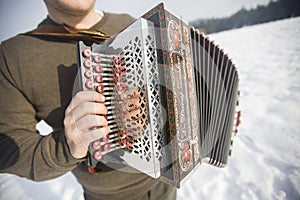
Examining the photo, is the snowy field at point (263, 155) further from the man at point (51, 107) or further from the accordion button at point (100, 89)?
the accordion button at point (100, 89)

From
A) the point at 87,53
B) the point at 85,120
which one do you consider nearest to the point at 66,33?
the point at 87,53

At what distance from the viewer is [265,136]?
4.91 ft

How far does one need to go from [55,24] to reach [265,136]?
65.9 inches

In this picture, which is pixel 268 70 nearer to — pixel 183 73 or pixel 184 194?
pixel 184 194

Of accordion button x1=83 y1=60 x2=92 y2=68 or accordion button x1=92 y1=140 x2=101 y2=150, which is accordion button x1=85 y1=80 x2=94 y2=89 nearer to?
accordion button x1=83 y1=60 x2=92 y2=68

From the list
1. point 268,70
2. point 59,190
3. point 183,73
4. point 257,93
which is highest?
point 183,73

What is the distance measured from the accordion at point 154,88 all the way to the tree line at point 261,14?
749 mm

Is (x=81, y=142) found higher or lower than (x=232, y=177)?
higher

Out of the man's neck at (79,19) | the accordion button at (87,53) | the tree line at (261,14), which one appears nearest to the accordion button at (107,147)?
the accordion button at (87,53)

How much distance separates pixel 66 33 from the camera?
0.57 m

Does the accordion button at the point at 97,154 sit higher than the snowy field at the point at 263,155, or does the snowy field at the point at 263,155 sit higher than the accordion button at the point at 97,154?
the accordion button at the point at 97,154

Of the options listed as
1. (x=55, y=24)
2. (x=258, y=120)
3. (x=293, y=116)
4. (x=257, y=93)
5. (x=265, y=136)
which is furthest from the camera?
(x=257, y=93)

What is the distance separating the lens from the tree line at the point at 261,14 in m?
1.15

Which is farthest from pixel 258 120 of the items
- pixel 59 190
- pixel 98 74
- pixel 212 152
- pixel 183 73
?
pixel 59 190
